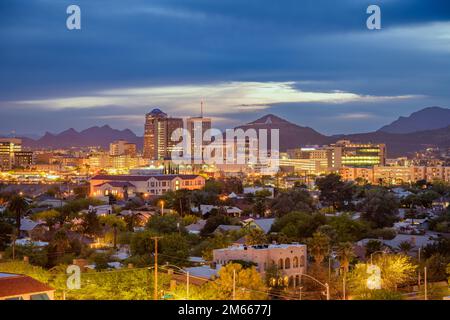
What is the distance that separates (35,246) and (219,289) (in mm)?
14195

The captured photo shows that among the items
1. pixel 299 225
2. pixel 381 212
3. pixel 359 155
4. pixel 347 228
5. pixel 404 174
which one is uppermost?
pixel 359 155

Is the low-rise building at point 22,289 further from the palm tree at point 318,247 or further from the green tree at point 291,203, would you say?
the green tree at point 291,203

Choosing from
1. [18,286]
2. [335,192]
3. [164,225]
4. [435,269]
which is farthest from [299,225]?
[335,192]

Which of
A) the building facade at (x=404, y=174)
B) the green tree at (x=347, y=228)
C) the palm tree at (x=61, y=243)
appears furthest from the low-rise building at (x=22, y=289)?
the building facade at (x=404, y=174)

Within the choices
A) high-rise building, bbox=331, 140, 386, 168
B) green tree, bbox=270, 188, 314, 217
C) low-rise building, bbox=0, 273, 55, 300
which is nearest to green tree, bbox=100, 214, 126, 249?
green tree, bbox=270, 188, 314, 217

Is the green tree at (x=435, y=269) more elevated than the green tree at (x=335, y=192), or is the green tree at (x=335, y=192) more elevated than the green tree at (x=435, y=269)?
the green tree at (x=335, y=192)

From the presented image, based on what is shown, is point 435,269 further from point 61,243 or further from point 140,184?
point 140,184

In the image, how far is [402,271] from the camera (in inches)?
1048

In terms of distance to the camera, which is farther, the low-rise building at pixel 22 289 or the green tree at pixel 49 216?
the green tree at pixel 49 216

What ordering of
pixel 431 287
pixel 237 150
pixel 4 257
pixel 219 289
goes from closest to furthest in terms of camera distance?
pixel 219 289 → pixel 431 287 → pixel 4 257 → pixel 237 150

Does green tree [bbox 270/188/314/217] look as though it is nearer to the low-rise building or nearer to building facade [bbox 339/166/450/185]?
the low-rise building
